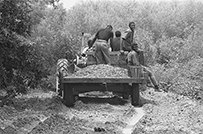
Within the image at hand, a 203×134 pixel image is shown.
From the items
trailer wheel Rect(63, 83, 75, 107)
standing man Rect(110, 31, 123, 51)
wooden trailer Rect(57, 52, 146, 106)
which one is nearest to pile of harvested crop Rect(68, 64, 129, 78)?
wooden trailer Rect(57, 52, 146, 106)

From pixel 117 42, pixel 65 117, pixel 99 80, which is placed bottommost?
pixel 65 117

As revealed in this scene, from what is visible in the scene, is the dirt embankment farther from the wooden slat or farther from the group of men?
the group of men

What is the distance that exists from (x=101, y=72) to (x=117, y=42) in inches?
123

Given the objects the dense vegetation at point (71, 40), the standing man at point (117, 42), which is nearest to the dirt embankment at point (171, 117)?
the standing man at point (117, 42)

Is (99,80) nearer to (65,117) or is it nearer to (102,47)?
(102,47)

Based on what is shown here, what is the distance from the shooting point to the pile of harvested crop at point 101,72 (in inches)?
562

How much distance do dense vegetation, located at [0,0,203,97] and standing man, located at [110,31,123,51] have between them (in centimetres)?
237

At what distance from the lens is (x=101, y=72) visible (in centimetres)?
1443

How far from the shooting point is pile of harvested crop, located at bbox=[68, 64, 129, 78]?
1428 cm

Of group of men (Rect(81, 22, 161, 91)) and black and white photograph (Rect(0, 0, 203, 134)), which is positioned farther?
group of men (Rect(81, 22, 161, 91))

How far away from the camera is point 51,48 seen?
87.0 feet

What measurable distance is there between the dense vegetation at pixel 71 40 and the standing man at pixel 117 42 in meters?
2.37

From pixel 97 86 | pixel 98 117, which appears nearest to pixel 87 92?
pixel 97 86

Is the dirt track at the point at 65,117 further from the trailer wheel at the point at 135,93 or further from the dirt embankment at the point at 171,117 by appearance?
the dirt embankment at the point at 171,117
